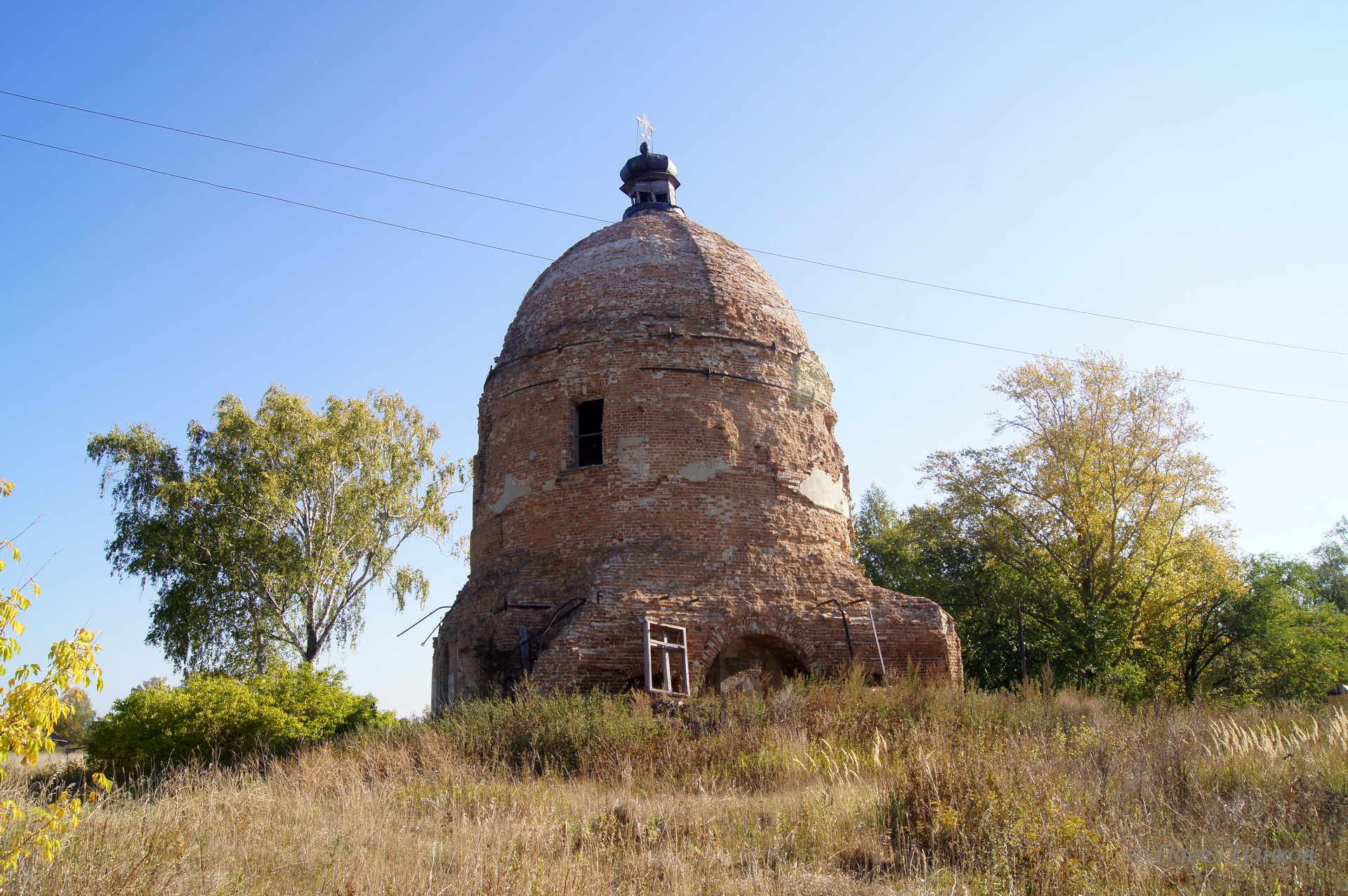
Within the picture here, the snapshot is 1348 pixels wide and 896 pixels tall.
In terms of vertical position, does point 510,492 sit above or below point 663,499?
above

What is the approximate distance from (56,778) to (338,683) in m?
3.80

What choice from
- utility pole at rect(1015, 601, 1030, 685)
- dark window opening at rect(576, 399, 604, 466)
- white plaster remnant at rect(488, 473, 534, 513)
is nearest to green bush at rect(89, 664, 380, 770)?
white plaster remnant at rect(488, 473, 534, 513)

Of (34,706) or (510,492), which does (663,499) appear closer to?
(510,492)

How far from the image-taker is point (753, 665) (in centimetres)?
1266

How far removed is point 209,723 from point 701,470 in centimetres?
754

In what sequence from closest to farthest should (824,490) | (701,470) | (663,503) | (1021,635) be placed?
(663,503) → (701,470) → (824,490) → (1021,635)

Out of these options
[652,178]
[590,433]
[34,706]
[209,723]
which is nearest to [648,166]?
[652,178]

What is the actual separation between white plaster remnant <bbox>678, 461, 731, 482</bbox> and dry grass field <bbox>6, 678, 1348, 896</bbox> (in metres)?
3.88

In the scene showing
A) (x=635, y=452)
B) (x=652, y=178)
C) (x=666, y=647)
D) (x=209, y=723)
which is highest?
(x=652, y=178)

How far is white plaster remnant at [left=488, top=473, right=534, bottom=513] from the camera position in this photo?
45.9 ft

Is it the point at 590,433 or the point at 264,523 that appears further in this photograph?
the point at 264,523

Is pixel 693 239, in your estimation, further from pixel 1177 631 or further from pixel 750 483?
pixel 1177 631

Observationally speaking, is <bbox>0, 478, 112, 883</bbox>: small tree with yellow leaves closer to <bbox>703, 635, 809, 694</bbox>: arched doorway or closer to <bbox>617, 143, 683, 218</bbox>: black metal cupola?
<bbox>703, 635, 809, 694</bbox>: arched doorway

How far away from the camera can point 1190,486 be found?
22.0 meters
